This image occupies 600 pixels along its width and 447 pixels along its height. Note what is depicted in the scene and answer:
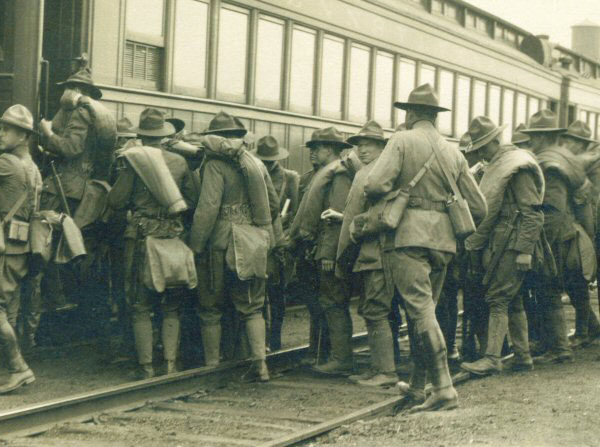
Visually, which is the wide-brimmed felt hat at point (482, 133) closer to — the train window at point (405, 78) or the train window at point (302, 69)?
the train window at point (302, 69)

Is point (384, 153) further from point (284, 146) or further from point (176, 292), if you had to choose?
point (284, 146)

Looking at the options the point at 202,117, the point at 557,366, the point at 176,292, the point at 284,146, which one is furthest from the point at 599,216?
the point at 176,292

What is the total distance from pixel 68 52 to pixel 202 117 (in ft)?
4.85

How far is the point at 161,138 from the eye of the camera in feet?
23.8

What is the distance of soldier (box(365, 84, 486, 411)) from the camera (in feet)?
20.6

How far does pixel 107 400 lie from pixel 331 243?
7.40 ft

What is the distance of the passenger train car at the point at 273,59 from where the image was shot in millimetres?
8250

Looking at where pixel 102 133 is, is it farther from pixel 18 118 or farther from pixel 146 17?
pixel 146 17

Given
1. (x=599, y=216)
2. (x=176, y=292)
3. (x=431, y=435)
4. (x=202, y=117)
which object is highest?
(x=202, y=117)

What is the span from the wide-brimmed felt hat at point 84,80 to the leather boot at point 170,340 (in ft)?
6.34

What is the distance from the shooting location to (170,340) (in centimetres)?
707

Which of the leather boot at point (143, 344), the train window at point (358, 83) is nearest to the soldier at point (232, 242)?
the leather boot at point (143, 344)

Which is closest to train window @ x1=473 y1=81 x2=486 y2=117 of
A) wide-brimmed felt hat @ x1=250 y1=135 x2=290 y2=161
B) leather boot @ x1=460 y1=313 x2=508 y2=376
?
wide-brimmed felt hat @ x1=250 y1=135 x2=290 y2=161

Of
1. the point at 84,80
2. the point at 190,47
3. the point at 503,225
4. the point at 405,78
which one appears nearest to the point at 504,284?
the point at 503,225
